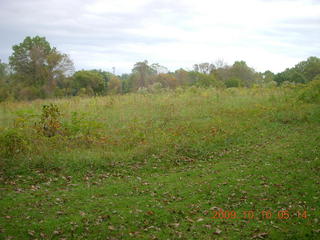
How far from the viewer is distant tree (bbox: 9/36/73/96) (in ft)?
106

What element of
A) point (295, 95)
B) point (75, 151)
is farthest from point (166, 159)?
point (295, 95)

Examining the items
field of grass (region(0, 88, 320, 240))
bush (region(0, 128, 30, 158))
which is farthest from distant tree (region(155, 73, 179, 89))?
bush (region(0, 128, 30, 158))

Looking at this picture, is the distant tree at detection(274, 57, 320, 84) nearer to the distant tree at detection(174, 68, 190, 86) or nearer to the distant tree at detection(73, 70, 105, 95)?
the distant tree at detection(174, 68, 190, 86)

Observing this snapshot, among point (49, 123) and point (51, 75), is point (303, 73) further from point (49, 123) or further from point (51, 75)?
point (49, 123)

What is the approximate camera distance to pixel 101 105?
15.6 meters

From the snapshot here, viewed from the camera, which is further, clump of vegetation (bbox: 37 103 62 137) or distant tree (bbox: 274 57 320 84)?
distant tree (bbox: 274 57 320 84)

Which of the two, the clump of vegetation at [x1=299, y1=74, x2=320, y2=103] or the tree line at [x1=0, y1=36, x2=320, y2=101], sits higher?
the tree line at [x1=0, y1=36, x2=320, y2=101]

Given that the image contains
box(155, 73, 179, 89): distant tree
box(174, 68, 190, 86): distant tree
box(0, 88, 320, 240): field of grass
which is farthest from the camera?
box(174, 68, 190, 86): distant tree

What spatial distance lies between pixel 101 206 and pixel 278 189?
3.54 meters

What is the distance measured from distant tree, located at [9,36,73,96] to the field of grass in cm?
2004

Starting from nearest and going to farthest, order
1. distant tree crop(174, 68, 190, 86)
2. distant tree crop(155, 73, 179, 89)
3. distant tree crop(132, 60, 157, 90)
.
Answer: distant tree crop(155, 73, 179, 89), distant tree crop(174, 68, 190, 86), distant tree crop(132, 60, 157, 90)

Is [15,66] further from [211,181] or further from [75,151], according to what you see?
[211,181]

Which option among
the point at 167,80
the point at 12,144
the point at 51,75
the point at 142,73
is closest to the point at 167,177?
the point at 12,144

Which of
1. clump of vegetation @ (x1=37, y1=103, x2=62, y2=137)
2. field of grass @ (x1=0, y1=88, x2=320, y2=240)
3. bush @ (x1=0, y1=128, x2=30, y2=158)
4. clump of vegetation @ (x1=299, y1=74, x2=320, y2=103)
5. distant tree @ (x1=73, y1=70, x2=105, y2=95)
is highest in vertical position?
distant tree @ (x1=73, y1=70, x2=105, y2=95)
